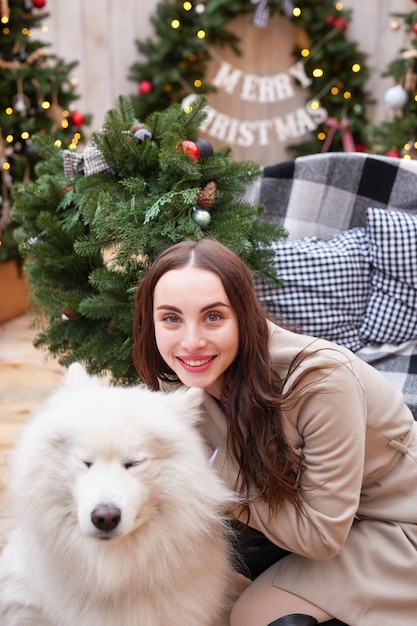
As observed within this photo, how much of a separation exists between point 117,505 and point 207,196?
1030 mm

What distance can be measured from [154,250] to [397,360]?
100cm

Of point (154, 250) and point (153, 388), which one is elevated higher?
point (154, 250)

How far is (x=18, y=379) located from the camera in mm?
3365

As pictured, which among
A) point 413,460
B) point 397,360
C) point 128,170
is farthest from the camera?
point 397,360

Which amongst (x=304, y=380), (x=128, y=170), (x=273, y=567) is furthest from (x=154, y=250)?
(x=273, y=567)

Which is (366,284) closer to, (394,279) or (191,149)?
(394,279)

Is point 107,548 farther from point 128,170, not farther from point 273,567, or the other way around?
point 128,170

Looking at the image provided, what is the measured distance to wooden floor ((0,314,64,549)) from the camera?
8.98 ft

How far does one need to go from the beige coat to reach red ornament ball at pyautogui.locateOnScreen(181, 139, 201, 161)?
2.04 feet

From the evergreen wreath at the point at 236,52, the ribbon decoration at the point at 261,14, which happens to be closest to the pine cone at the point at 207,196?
the evergreen wreath at the point at 236,52

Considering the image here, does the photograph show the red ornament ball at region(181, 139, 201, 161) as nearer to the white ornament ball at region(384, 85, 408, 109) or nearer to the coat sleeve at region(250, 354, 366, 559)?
the coat sleeve at region(250, 354, 366, 559)

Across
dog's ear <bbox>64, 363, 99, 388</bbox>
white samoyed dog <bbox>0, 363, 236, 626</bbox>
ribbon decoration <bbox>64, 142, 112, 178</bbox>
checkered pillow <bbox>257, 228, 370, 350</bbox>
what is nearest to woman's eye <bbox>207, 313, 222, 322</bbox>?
white samoyed dog <bbox>0, 363, 236, 626</bbox>

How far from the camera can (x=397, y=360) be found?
2.28 meters

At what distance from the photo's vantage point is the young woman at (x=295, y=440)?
4.38ft
